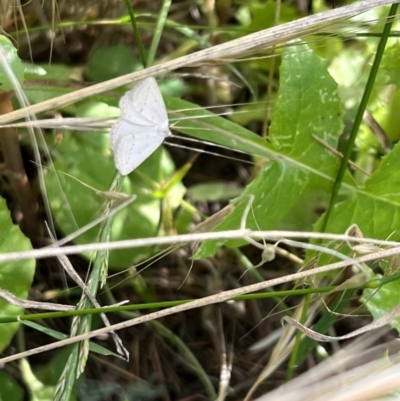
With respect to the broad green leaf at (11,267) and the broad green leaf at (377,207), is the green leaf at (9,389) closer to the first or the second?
the broad green leaf at (11,267)

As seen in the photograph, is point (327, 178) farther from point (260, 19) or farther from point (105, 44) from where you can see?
point (105, 44)

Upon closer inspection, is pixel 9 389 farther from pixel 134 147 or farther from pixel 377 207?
pixel 377 207

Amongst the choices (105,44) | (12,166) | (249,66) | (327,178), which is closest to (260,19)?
(249,66)

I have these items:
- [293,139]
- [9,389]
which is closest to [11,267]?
[9,389]

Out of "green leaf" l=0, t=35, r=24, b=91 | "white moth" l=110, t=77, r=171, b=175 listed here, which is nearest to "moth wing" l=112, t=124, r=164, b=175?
"white moth" l=110, t=77, r=171, b=175

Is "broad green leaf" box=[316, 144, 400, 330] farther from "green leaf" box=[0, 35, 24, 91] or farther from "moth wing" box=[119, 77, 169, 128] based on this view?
"green leaf" box=[0, 35, 24, 91]

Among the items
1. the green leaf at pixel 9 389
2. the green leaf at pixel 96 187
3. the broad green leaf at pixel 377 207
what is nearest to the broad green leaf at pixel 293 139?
the broad green leaf at pixel 377 207

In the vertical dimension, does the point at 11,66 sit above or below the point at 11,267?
above
